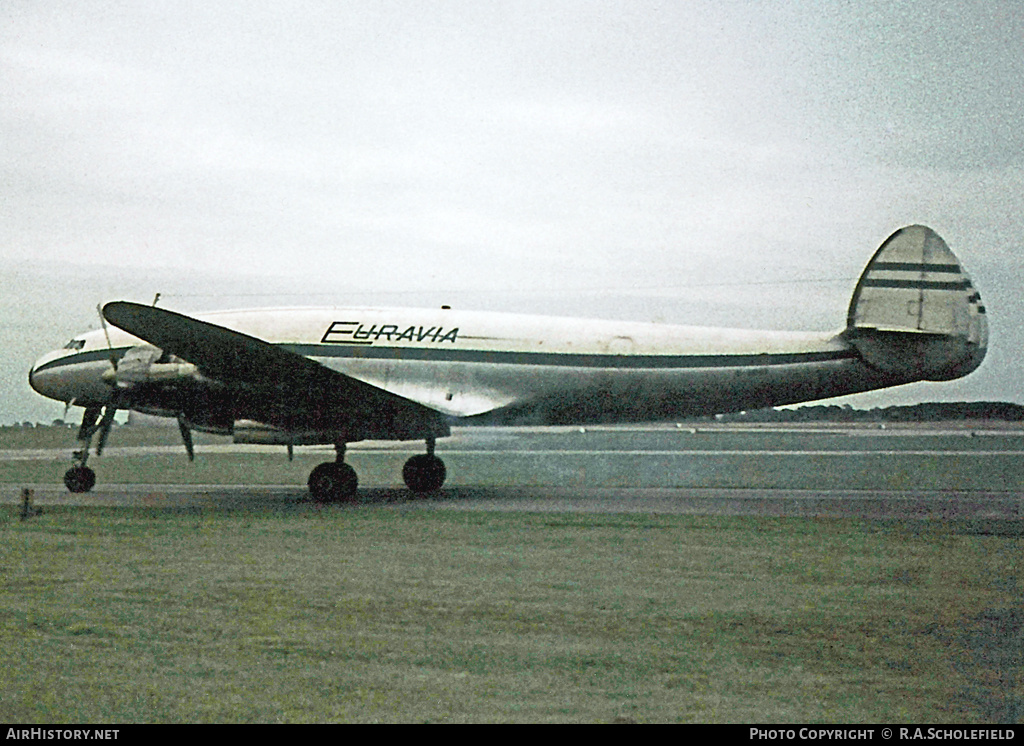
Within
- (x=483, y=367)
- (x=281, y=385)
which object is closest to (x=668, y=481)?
(x=483, y=367)

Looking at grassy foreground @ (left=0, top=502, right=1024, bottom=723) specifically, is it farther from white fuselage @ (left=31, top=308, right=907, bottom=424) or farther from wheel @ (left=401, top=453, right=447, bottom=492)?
wheel @ (left=401, top=453, right=447, bottom=492)

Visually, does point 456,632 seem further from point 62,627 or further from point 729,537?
point 729,537

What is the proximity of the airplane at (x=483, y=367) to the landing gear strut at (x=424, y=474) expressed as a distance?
3 cm

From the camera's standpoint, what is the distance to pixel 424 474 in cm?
2145

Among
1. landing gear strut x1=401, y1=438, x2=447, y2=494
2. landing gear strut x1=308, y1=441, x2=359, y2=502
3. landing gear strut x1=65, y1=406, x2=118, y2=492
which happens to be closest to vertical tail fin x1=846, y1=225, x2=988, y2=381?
landing gear strut x1=401, y1=438, x2=447, y2=494

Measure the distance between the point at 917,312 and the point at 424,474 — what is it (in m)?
10.1

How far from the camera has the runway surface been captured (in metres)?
18.0

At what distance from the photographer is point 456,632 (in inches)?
320

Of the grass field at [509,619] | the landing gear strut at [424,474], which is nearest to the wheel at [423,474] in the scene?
the landing gear strut at [424,474]

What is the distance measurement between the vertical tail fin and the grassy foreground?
6.01 metres

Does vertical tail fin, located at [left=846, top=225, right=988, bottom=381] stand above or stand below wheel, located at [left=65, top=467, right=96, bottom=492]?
above

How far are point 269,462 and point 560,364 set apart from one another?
50.4 feet

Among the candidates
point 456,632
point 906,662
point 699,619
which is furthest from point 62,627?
point 906,662

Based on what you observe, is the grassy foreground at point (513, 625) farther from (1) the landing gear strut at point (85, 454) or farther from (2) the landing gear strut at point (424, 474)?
(2) the landing gear strut at point (424, 474)
